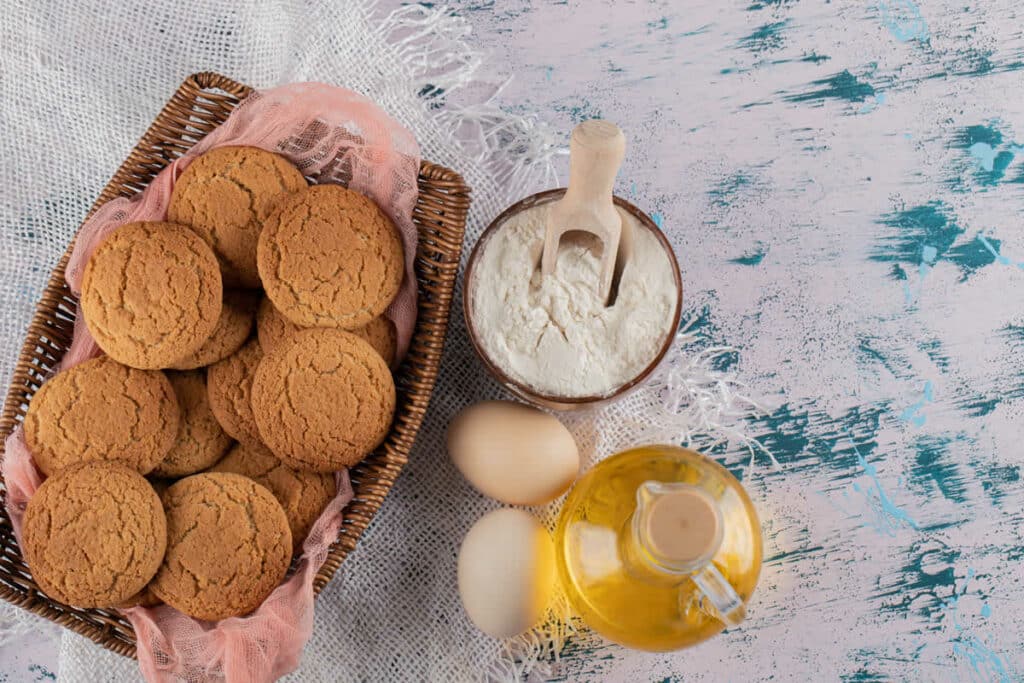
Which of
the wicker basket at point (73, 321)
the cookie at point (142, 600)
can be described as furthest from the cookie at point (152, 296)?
the cookie at point (142, 600)

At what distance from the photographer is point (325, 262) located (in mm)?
918

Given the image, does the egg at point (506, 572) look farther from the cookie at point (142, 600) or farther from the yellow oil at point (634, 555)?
the cookie at point (142, 600)

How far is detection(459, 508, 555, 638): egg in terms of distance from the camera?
0.98 m

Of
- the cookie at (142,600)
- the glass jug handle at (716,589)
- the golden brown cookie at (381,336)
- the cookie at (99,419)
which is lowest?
the glass jug handle at (716,589)

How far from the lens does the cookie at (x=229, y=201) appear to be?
37.8 inches

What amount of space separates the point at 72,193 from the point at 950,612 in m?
1.24

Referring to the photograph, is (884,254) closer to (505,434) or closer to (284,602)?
(505,434)

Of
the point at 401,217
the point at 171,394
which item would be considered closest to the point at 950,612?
the point at 401,217

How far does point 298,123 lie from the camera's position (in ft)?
3.29

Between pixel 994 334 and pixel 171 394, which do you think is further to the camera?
pixel 994 334

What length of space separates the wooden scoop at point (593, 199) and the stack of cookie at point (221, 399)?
182mm

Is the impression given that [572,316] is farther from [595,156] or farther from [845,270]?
[845,270]

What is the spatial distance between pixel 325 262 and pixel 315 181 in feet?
0.54

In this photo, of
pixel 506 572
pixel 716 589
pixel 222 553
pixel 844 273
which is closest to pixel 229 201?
pixel 222 553
